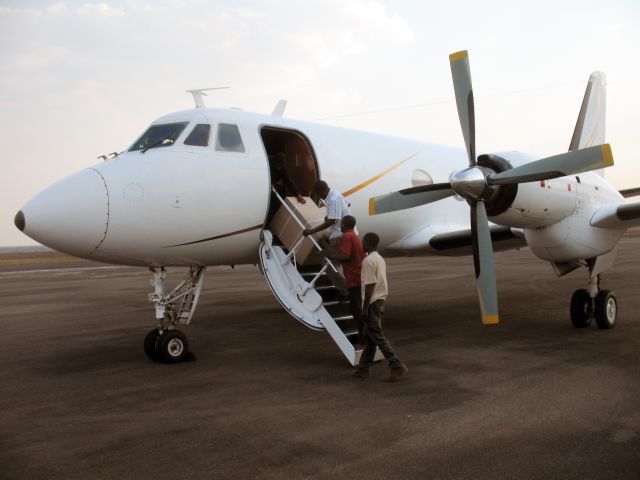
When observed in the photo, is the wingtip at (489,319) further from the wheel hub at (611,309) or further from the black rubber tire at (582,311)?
the wheel hub at (611,309)

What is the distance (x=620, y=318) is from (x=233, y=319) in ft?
25.2

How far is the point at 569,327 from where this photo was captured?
34.2ft

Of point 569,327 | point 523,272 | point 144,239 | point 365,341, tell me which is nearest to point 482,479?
point 365,341

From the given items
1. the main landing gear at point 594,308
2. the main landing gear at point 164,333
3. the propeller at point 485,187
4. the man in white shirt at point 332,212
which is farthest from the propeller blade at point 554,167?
the main landing gear at point 164,333

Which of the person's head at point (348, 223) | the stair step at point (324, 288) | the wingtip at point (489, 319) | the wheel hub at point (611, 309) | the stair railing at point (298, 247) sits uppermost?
the person's head at point (348, 223)

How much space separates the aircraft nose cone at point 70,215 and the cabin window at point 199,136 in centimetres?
138

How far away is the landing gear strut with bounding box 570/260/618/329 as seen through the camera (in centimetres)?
1002

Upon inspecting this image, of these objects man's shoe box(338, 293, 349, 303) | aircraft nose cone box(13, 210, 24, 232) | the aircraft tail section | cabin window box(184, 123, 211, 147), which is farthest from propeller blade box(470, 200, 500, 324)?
aircraft nose cone box(13, 210, 24, 232)

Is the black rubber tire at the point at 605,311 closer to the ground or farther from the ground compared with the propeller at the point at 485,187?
closer to the ground

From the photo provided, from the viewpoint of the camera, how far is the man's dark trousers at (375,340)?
685 cm

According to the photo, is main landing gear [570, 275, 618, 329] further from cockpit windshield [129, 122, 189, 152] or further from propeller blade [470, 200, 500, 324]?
cockpit windshield [129, 122, 189, 152]

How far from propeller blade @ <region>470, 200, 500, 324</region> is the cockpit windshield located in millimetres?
4429

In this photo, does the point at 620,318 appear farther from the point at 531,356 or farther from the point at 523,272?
the point at 523,272

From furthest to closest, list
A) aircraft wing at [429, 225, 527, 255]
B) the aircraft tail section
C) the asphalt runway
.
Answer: the aircraft tail section < aircraft wing at [429, 225, 527, 255] < the asphalt runway
